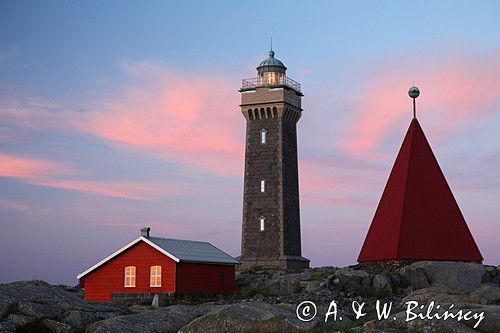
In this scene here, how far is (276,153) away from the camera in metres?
51.5

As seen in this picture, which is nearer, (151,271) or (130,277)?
(151,271)

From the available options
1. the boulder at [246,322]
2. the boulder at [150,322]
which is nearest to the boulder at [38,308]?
the boulder at [150,322]

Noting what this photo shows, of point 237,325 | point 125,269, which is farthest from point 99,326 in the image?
point 125,269

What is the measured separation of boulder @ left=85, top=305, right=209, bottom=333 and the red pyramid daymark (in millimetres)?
14976

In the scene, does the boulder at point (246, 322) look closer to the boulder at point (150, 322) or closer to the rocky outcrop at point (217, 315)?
the rocky outcrop at point (217, 315)

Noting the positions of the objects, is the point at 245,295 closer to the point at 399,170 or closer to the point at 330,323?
the point at 399,170

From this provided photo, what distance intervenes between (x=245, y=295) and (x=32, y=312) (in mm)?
16405

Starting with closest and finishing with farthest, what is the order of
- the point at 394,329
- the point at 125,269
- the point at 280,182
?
the point at 394,329 < the point at 125,269 < the point at 280,182

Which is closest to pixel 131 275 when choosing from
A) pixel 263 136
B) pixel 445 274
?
pixel 445 274

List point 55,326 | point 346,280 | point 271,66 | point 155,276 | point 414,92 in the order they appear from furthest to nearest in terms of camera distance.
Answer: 1. point 271,66
2. point 414,92
3. point 155,276
4. point 346,280
5. point 55,326

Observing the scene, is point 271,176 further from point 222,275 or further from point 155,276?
point 155,276

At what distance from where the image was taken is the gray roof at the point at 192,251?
3594 centimetres

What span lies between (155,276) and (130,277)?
1.52 m

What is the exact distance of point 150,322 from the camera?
21500mm
